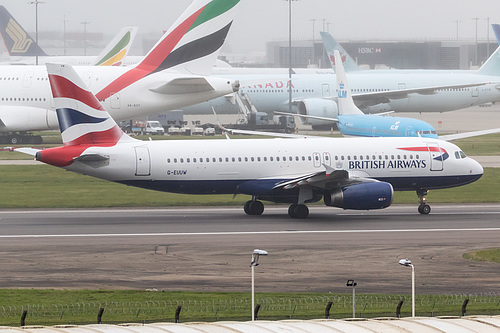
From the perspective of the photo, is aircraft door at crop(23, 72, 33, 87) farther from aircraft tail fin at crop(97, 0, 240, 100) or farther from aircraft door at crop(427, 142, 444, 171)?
aircraft door at crop(427, 142, 444, 171)

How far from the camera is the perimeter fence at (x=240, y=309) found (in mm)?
22953

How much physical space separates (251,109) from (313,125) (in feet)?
23.8

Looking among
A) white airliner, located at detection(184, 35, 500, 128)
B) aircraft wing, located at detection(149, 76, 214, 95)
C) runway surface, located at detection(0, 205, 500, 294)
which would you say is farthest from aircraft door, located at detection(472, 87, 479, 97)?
runway surface, located at detection(0, 205, 500, 294)

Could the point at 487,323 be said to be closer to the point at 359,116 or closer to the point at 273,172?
the point at 273,172

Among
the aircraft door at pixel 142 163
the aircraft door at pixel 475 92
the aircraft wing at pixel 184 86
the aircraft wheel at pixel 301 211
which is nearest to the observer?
the aircraft door at pixel 142 163

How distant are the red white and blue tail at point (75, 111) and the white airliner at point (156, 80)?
79.4 feet

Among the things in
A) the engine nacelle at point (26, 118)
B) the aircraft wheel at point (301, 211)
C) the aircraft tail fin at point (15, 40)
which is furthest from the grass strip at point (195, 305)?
the aircraft tail fin at point (15, 40)

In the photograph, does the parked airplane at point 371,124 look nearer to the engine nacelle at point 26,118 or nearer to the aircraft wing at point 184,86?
the aircraft wing at point 184,86

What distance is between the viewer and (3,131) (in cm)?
7838

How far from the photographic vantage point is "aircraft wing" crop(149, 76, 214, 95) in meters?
68.1

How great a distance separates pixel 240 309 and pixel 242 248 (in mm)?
9823

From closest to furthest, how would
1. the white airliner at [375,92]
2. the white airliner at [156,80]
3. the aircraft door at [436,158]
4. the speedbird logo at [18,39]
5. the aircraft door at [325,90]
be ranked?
the aircraft door at [436,158]
the white airliner at [156,80]
the white airliner at [375,92]
the aircraft door at [325,90]
the speedbird logo at [18,39]

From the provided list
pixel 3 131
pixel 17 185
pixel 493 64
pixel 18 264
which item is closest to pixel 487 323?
pixel 18 264

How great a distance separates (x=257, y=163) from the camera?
136 feet
